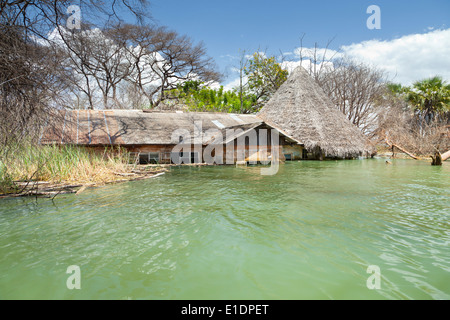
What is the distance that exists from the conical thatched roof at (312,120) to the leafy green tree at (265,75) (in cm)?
629

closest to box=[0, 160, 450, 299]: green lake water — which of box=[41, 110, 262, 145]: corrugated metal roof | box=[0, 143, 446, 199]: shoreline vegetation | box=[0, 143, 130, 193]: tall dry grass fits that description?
box=[0, 143, 446, 199]: shoreline vegetation

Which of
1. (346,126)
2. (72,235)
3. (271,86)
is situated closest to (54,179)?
(72,235)

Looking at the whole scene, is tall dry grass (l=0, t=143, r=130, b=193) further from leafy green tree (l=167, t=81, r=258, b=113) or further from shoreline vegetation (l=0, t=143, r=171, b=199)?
leafy green tree (l=167, t=81, r=258, b=113)

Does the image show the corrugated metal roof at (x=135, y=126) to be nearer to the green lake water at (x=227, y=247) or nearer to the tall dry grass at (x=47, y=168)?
the tall dry grass at (x=47, y=168)

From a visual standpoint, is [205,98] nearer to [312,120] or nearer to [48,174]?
[312,120]

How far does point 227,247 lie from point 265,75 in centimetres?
2720

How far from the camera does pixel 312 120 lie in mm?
17281

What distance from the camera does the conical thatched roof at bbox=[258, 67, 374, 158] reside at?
16.4 m

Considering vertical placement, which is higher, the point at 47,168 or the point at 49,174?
the point at 47,168

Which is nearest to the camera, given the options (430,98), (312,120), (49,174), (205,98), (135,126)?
(49,174)

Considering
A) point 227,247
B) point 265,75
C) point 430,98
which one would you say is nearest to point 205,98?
point 265,75

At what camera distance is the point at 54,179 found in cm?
739

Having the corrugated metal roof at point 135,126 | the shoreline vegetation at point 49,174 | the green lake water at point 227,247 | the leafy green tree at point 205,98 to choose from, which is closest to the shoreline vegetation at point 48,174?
the shoreline vegetation at point 49,174

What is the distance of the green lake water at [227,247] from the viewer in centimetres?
238
